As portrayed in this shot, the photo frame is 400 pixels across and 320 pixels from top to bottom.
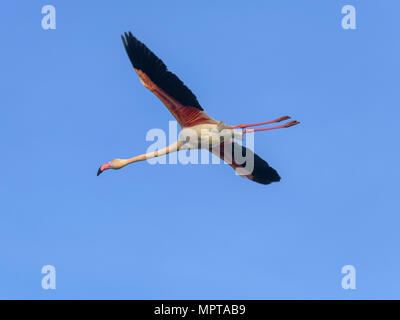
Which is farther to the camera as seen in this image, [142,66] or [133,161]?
[133,161]

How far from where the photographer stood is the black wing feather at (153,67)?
65.2 feet

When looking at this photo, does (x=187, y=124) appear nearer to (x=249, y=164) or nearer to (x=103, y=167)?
(x=249, y=164)

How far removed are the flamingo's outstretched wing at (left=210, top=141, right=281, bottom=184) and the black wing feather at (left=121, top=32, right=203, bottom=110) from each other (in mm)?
3199

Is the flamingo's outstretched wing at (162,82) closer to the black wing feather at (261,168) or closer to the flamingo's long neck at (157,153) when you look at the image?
the flamingo's long neck at (157,153)

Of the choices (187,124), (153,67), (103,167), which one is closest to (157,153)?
(187,124)

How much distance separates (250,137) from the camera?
22.5 m

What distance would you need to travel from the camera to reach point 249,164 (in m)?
23.2
